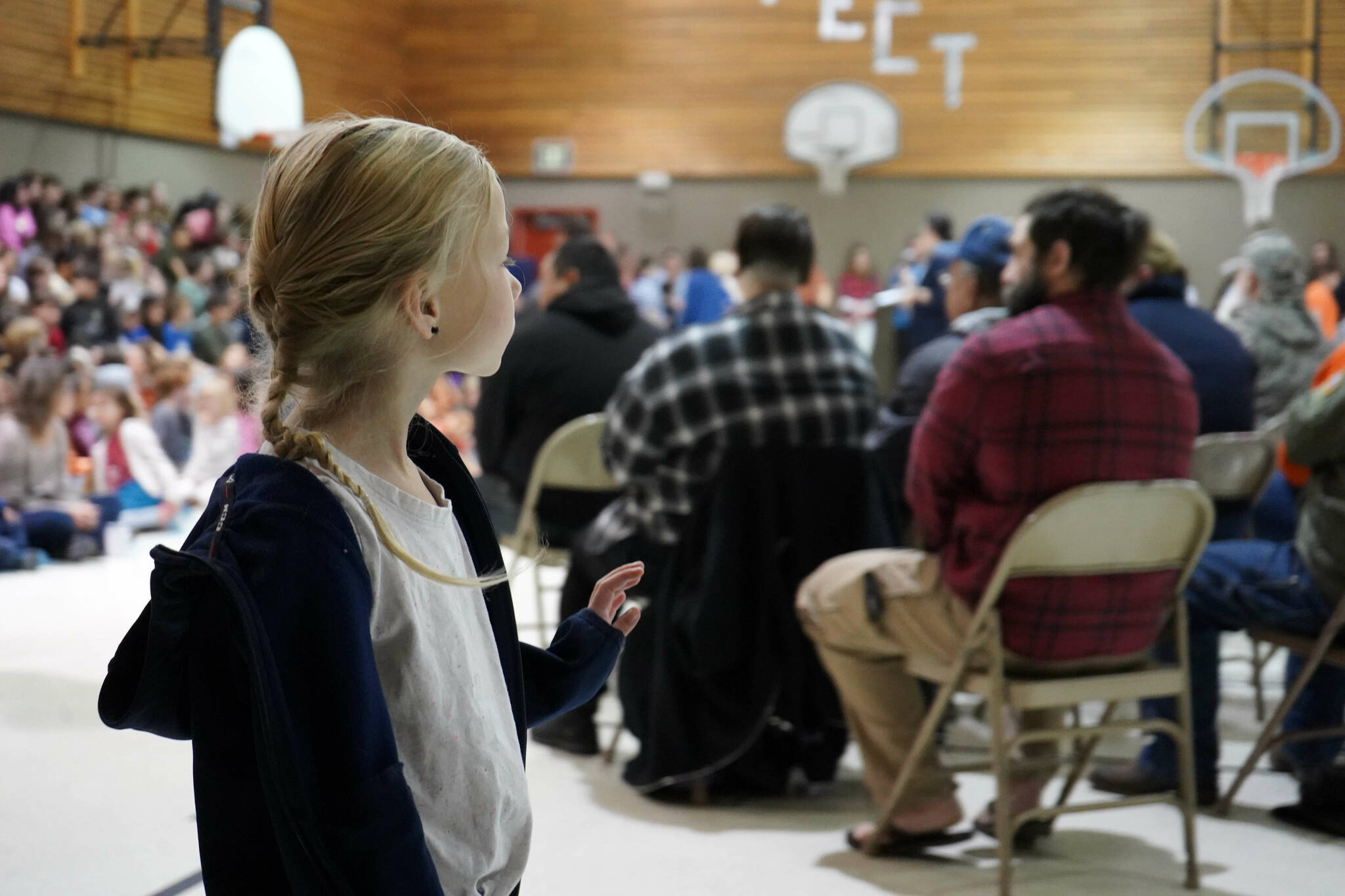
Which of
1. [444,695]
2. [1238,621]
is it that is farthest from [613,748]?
[444,695]

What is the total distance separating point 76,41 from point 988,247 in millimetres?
2510

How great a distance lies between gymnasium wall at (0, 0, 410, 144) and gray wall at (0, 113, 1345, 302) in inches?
189

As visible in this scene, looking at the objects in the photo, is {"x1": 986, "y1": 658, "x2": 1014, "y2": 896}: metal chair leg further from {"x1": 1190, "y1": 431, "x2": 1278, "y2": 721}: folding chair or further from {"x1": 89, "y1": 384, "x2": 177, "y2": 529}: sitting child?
{"x1": 89, "y1": 384, "x2": 177, "y2": 529}: sitting child

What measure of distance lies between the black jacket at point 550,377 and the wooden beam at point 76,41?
1400mm

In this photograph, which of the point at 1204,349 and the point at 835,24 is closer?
the point at 1204,349

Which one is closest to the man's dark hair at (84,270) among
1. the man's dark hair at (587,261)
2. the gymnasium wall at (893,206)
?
the man's dark hair at (587,261)

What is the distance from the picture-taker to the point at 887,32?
1206cm

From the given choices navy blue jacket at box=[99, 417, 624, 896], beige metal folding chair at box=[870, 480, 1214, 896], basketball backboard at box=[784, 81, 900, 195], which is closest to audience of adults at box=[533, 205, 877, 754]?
beige metal folding chair at box=[870, 480, 1214, 896]

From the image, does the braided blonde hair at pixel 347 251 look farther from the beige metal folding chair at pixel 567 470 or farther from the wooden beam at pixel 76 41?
the wooden beam at pixel 76 41

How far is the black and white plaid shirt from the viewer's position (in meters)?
2.95

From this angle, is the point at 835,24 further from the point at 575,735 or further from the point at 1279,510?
the point at 575,735

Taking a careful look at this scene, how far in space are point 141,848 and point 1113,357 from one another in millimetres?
2117

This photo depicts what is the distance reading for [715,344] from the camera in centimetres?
298

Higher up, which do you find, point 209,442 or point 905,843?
point 209,442
